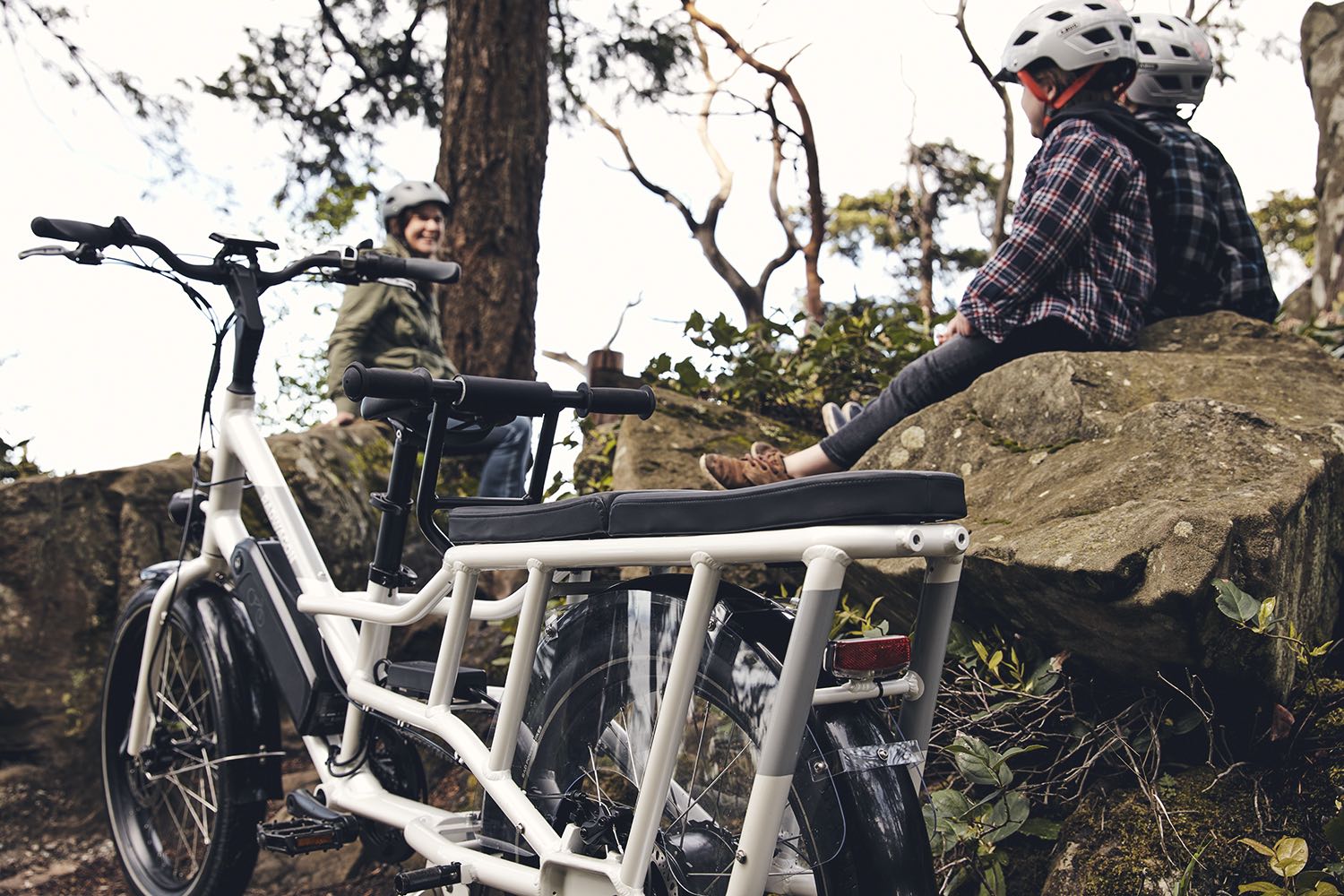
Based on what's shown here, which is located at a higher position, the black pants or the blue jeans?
the black pants

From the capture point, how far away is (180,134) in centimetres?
880

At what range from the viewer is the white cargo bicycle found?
1.59 meters

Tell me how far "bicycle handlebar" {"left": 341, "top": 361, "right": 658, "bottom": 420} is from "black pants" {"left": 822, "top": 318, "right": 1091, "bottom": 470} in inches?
48.6

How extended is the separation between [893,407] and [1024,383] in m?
0.54

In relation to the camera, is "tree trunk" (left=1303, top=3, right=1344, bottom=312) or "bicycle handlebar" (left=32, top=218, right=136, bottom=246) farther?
"tree trunk" (left=1303, top=3, right=1344, bottom=312)

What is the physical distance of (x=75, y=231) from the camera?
9.29ft

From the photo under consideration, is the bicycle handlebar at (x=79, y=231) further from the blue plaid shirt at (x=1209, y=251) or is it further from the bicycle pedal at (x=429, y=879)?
the blue plaid shirt at (x=1209, y=251)

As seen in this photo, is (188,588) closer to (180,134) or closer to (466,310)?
(466,310)

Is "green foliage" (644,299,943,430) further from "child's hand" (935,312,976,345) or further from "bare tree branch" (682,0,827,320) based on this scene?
"bare tree branch" (682,0,827,320)

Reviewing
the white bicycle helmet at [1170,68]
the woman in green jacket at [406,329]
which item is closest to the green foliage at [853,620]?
the white bicycle helmet at [1170,68]

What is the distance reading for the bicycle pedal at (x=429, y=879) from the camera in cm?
210

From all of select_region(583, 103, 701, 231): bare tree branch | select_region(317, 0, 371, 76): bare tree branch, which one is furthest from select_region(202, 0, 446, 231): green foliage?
select_region(583, 103, 701, 231): bare tree branch

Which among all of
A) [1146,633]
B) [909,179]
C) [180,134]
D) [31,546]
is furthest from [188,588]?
[909,179]

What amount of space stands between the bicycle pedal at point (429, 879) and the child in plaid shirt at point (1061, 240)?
1709 millimetres
